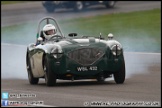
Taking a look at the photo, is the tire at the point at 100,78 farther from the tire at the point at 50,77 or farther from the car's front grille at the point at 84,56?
the tire at the point at 50,77

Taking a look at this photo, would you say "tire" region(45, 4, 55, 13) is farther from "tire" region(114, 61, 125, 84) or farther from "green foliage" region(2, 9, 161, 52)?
"tire" region(114, 61, 125, 84)

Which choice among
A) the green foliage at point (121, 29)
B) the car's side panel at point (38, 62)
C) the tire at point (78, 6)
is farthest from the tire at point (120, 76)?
the tire at point (78, 6)

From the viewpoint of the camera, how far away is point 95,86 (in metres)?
13.7

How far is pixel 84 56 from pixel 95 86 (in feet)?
2.07

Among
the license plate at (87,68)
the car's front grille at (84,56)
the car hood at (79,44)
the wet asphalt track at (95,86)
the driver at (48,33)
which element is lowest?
the wet asphalt track at (95,86)

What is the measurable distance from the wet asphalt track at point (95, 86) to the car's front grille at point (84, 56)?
0.46 metres

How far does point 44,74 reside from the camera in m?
14.5

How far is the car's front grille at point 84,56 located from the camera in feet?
45.8

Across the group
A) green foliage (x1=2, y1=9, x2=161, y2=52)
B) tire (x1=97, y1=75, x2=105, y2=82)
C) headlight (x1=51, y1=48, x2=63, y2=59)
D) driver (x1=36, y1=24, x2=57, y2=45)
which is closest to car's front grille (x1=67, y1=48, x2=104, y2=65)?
headlight (x1=51, y1=48, x2=63, y2=59)

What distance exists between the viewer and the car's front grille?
13.9m

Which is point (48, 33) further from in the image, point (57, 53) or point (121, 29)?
point (121, 29)

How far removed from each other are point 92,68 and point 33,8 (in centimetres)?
2816

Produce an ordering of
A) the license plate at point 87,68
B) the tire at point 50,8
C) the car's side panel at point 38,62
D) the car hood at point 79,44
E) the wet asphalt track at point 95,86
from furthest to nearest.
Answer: the tire at point 50,8, the car's side panel at point 38,62, the car hood at point 79,44, the license plate at point 87,68, the wet asphalt track at point 95,86

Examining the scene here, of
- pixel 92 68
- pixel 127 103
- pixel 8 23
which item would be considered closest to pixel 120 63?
pixel 92 68
